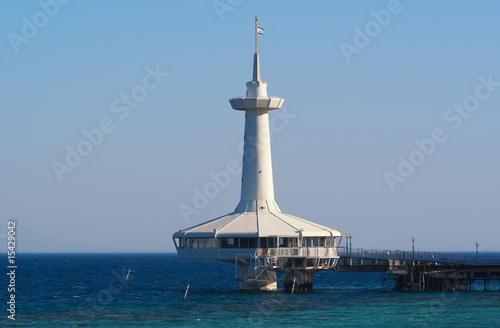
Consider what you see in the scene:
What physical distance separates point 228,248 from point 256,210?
6.12m

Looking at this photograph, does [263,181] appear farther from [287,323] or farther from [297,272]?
[287,323]

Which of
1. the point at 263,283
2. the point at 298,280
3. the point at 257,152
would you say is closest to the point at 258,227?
the point at 263,283

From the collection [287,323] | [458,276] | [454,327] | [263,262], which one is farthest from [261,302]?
[458,276]

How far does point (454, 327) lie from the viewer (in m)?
68.3

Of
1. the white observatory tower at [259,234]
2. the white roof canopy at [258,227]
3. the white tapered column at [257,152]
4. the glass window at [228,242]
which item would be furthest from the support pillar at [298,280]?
the glass window at [228,242]

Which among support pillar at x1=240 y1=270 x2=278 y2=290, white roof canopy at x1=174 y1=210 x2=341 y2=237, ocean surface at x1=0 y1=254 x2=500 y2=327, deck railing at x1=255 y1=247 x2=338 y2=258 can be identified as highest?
white roof canopy at x1=174 y1=210 x2=341 y2=237

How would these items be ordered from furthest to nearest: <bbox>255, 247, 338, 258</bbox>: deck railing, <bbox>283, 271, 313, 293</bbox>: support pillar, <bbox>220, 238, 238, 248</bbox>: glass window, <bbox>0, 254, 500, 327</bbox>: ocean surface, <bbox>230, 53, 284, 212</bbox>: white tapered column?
1. <bbox>230, 53, 284, 212</bbox>: white tapered column
2. <bbox>283, 271, 313, 293</bbox>: support pillar
3. <bbox>220, 238, 238, 248</bbox>: glass window
4. <bbox>255, 247, 338, 258</bbox>: deck railing
5. <bbox>0, 254, 500, 327</bbox>: ocean surface

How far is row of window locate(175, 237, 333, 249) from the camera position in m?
91.1

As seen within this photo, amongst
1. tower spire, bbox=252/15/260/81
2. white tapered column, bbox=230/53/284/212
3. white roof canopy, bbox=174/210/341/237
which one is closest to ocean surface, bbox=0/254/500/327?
white roof canopy, bbox=174/210/341/237

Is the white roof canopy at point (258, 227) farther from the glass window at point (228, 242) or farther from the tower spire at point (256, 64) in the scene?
the tower spire at point (256, 64)

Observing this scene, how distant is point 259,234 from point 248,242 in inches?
64.5

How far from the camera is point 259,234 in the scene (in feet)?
296

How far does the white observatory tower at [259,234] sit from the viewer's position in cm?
9100

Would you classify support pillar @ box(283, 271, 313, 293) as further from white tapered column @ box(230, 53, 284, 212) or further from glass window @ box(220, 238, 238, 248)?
glass window @ box(220, 238, 238, 248)
